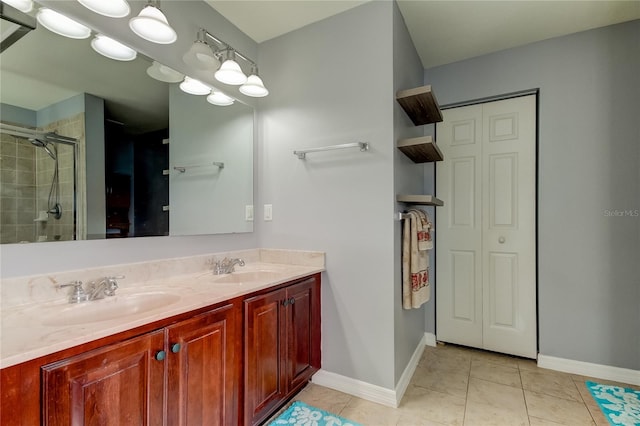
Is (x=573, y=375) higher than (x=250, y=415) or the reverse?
the reverse

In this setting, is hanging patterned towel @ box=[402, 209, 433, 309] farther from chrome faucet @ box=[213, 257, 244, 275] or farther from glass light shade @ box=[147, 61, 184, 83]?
glass light shade @ box=[147, 61, 184, 83]

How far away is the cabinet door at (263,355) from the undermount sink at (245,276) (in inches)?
8.3

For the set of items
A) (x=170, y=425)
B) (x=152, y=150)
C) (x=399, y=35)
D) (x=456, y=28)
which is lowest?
(x=170, y=425)

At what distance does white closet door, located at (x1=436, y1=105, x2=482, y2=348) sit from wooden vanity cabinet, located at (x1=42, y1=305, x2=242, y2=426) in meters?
1.97

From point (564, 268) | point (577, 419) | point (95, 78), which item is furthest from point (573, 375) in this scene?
point (95, 78)

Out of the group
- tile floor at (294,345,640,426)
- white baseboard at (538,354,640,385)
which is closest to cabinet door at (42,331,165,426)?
tile floor at (294,345,640,426)

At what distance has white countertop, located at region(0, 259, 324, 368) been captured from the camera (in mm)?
810

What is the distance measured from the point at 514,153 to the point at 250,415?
261cm

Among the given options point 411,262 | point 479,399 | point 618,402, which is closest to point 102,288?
point 411,262

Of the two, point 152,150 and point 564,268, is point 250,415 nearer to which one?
point 152,150

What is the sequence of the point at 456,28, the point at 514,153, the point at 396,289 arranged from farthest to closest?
the point at 514,153, the point at 456,28, the point at 396,289

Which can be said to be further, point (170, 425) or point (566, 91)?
point (566, 91)

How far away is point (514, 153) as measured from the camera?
7.95 feet

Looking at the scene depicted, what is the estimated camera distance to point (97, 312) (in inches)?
47.8
